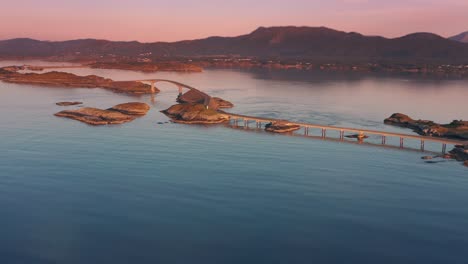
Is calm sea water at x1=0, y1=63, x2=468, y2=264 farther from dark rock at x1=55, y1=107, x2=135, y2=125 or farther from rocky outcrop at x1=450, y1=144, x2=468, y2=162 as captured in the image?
dark rock at x1=55, y1=107, x2=135, y2=125

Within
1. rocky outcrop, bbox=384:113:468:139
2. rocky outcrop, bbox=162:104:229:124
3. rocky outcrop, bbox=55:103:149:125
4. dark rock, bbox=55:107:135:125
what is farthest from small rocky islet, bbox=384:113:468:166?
dark rock, bbox=55:107:135:125

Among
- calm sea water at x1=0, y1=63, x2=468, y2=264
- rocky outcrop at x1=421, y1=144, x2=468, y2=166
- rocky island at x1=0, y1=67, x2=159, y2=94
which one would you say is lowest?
calm sea water at x1=0, y1=63, x2=468, y2=264

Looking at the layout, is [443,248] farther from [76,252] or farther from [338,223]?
[76,252]

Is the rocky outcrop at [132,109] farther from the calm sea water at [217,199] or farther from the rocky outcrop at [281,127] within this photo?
the rocky outcrop at [281,127]

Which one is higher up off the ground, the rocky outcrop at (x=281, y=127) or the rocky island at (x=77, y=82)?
the rocky island at (x=77, y=82)

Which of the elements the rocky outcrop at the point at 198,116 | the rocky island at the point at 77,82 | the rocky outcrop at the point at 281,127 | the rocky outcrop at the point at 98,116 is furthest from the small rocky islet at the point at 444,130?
the rocky island at the point at 77,82

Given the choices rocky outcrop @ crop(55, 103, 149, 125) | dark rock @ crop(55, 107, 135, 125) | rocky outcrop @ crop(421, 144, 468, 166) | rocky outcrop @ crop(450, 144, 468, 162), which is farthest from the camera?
rocky outcrop @ crop(55, 103, 149, 125)
